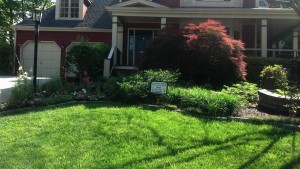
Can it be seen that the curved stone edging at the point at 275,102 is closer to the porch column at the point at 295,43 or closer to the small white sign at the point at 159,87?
the small white sign at the point at 159,87

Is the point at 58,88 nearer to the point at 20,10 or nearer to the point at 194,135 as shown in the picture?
the point at 194,135

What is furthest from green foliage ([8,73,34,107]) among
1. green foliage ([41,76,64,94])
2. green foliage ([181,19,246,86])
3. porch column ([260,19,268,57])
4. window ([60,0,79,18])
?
window ([60,0,79,18])

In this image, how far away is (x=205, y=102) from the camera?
881 cm

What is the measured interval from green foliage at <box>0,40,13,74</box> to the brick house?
1.27m

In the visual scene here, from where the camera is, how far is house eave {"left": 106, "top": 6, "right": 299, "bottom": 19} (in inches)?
676

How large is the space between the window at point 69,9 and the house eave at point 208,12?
6728mm

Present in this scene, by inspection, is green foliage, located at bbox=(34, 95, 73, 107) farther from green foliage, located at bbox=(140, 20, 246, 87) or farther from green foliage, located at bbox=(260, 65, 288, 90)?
green foliage, located at bbox=(260, 65, 288, 90)

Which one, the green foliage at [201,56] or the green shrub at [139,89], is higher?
the green foliage at [201,56]

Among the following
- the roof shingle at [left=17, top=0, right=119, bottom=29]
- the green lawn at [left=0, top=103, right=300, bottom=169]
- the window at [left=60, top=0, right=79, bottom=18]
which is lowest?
the green lawn at [left=0, top=103, right=300, bottom=169]

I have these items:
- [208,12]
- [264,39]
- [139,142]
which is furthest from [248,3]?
[139,142]

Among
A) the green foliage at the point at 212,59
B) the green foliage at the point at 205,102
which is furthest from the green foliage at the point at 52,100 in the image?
the green foliage at the point at 212,59

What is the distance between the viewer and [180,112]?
877 cm

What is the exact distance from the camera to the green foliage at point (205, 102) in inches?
332

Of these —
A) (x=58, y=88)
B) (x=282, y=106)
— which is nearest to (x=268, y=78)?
(x=282, y=106)
